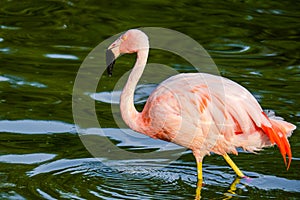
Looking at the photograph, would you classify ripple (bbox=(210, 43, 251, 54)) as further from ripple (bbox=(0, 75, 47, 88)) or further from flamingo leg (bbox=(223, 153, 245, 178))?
flamingo leg (bbox=(223, 153, 245, 178))

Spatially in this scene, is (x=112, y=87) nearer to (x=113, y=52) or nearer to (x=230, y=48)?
(x=230, y=48)

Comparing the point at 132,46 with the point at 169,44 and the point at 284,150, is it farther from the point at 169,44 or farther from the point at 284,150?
the point at 169,44

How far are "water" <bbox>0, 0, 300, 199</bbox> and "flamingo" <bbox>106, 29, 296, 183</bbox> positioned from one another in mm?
476

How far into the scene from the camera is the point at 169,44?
11.0 m

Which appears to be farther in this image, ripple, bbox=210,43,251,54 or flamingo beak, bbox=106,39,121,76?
ripple, bbox=210,43,251,54

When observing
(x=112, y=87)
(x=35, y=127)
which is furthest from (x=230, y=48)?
(x=35, y=127)

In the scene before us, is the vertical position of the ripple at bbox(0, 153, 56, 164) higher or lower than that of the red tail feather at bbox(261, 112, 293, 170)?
lower

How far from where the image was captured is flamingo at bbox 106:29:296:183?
6523 millimetres

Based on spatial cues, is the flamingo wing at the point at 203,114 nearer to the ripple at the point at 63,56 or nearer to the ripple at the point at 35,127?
the ripple at the point at 35,127

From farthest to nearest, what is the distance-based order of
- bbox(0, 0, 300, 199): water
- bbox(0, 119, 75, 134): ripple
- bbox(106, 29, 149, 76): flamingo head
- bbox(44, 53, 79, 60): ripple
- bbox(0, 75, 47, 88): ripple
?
bbox(44, 53, 79, 60): ripple < bbox(0, 75, 47, 88): ripple < bbox(0, 119, 75, 134): ripple < bbox(0, 0, 300, 199): water < bbox(106, 29, 149, 76): flamingo head

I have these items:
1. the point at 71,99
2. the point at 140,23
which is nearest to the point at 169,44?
the point at 140,23

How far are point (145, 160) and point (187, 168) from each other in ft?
1.42

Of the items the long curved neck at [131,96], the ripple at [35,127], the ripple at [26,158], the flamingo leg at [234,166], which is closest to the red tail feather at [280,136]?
the flamingo leg at [234,166]

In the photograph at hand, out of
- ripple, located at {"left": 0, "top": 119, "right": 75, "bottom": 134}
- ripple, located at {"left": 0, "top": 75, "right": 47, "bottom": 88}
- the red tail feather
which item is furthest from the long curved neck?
ripple, located at {"left": 0, "top": 75, "right": 47, "bottom": 88}
